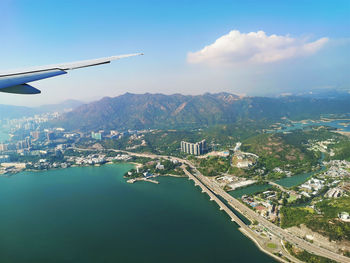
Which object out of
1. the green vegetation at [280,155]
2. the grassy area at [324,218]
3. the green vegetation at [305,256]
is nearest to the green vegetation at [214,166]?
the green vegetation at [280,155]

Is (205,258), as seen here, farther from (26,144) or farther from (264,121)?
(264,121)

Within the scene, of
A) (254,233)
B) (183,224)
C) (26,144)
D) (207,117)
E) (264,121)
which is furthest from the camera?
(207,117)

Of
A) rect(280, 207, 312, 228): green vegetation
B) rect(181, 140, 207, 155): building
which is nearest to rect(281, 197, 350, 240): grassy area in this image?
rect(280, 207, 312, 228): green vegetation

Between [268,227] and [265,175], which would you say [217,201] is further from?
[265,175]

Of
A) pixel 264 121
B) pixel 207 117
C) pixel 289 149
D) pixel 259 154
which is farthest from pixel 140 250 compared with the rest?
pixel 207 117

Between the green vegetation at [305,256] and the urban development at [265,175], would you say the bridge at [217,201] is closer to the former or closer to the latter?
the urban development at [265,175]

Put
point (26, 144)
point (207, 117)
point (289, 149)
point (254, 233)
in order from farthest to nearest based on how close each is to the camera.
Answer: point (207, 117), point (26, 144), point (289, 149), point (254, 233)

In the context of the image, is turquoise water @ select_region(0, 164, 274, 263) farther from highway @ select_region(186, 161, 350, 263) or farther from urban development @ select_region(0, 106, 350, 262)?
urban development @ select_region(0, 106, 350, 262)
